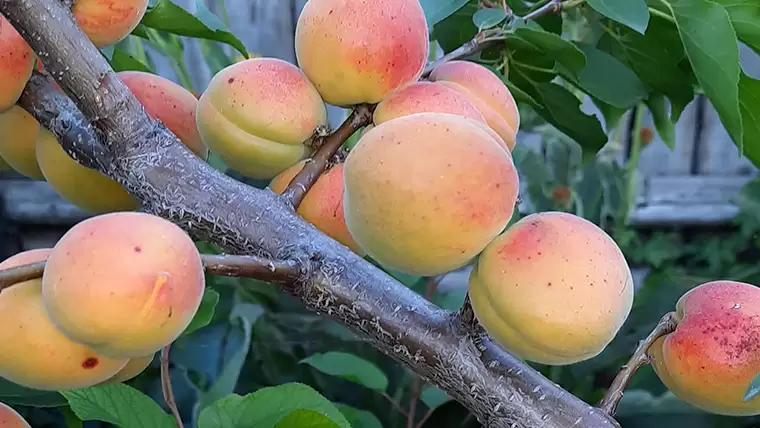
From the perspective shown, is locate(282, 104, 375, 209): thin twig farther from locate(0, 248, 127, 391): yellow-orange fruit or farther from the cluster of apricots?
locate(0, 248, 127, 391): yellow-orange fruit

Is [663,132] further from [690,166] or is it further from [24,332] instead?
[690,166]

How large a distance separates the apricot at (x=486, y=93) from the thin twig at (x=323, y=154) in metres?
0.05

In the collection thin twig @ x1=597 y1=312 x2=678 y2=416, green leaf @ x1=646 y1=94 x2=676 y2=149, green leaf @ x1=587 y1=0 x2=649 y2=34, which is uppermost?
green leaf @ x1=587 y1=0 x2=649 y2=34

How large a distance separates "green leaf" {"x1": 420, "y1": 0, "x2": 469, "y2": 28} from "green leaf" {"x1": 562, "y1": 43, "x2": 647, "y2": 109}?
0.13 metres

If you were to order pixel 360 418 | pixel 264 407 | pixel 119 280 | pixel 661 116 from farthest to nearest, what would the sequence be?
pixel 360 418, pixel 661 116, pixel 264 407, pixel 119 280

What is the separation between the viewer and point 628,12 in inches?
21.4

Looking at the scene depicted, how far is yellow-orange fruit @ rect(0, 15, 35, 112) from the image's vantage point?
0.40 m

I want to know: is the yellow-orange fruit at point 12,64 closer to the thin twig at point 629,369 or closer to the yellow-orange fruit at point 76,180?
the yellow-orange fruit at point 76,180

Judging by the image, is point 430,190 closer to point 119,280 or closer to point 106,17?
point 119,280

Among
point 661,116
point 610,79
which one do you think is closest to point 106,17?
point 610,79

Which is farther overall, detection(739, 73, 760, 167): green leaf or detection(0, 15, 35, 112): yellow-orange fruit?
detection(739, 73, 760, 167): green leaf

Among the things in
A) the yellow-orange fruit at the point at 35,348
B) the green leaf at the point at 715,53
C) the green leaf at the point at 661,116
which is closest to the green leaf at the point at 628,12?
the green leaf at the point at 715,53

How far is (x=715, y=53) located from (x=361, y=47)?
10.8 inches

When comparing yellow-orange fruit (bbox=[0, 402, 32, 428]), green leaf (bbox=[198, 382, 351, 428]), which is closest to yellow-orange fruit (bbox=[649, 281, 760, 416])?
green leaf (bbox=[198, 382, 351, 428])
